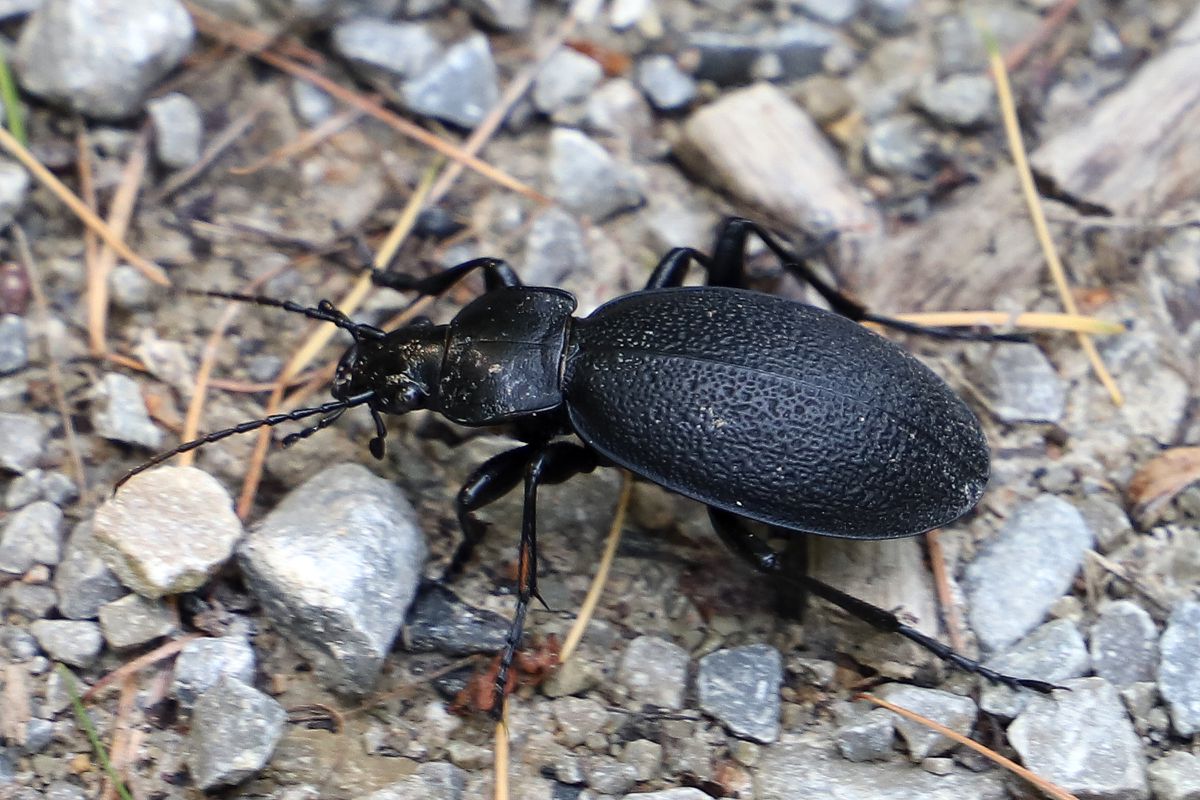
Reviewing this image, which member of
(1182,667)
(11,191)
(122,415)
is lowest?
(1182,667)

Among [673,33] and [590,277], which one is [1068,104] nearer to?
[673,33]

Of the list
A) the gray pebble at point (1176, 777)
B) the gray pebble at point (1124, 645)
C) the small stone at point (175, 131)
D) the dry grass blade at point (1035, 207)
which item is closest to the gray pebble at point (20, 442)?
the small stone at point (175, 131)

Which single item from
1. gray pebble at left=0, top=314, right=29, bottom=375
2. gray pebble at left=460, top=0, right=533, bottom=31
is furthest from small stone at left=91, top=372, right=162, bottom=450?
gray pebble at left=460, top=0, right=533, bottom=31

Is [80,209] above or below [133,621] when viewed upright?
above

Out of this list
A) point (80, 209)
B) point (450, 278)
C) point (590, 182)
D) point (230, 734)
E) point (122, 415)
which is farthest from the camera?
point (590, 182)

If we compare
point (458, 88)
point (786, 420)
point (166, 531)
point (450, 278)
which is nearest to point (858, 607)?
point (786, 420)

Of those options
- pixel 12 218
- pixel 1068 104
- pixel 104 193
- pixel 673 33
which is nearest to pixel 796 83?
pixel 673 33

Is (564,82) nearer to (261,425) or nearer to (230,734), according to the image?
(261,425)
